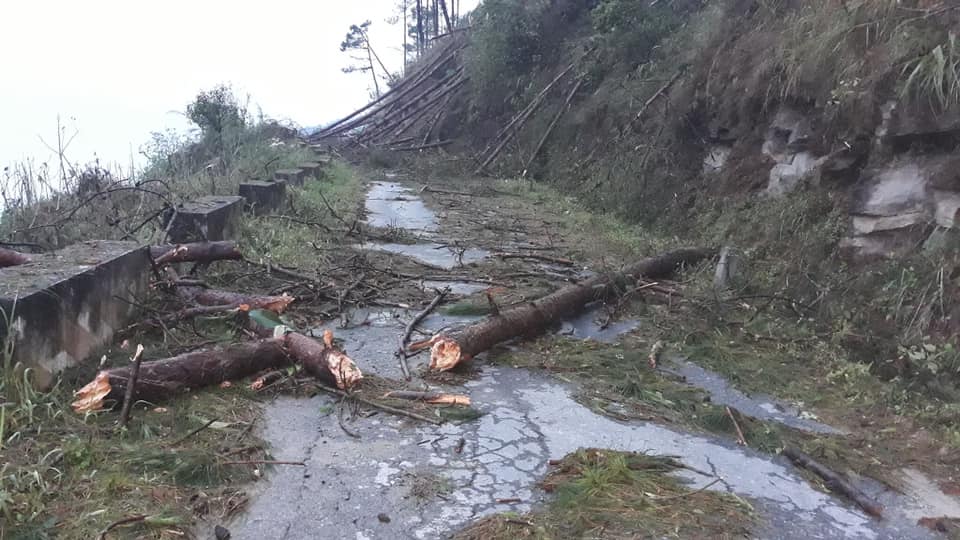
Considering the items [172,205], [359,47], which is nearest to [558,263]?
[172,205]

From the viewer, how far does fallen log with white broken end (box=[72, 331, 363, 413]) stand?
3.59 metres

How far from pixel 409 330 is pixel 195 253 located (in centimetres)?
197

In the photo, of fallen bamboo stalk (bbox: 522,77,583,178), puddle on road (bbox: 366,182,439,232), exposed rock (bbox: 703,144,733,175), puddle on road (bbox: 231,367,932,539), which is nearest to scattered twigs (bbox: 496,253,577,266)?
puddle on road (bbox: 366,182,439,232)

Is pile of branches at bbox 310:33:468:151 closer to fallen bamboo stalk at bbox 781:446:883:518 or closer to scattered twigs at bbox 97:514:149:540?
fallen bamboo stalk at bbox 781:446:883:518

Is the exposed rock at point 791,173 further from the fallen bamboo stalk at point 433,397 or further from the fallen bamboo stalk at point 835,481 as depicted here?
the fallen bamboo stalk at point 433,397

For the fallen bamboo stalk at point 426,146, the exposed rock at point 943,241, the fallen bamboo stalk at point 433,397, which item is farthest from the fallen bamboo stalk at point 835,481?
the fallen bamboo stalk at point 426,146

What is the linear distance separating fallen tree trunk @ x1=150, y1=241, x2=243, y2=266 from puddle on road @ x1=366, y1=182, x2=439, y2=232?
3958 mm

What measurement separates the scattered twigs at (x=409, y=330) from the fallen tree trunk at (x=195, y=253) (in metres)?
1.67

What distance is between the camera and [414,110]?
76.1 feet

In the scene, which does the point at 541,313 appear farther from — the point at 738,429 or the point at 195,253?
the point at 195,253

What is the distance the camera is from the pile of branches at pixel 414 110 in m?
21.8

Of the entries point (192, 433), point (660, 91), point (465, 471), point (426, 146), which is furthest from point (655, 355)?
point (426, 146)

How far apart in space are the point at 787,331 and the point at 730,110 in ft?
14.1

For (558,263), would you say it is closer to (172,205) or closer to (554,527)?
(172,205)
